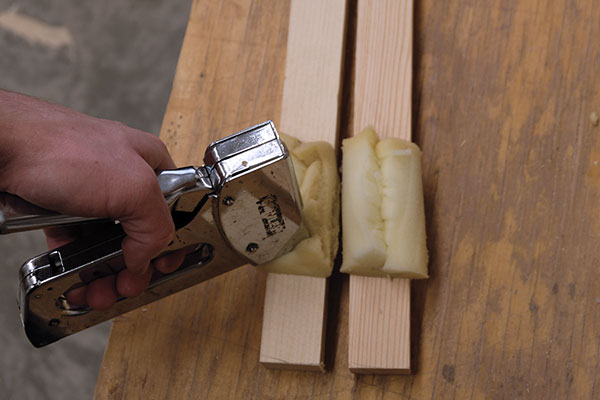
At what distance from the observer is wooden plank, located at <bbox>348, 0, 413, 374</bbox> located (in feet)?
3.21

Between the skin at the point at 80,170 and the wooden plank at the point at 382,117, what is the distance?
14.7 inches

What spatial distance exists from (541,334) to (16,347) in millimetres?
1691

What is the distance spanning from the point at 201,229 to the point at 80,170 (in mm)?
233

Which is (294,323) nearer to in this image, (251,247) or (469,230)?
(251,247)

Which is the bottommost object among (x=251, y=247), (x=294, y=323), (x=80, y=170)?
(x=294, y=323)

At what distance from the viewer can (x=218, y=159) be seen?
2.76ft

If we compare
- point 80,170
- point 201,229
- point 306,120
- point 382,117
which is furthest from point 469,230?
point 80,170

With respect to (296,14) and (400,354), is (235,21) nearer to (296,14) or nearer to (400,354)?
(296,14)

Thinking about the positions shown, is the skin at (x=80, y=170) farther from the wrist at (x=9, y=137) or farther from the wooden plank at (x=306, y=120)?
the wooden plank at (x=306, y=120)

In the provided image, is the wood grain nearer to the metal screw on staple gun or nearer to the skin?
the metal screw on staple gun

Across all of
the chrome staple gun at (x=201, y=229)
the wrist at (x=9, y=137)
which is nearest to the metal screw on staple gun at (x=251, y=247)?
the chrome staple gun at (x=201, y=229)

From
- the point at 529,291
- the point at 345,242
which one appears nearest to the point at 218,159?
the point at 345,242

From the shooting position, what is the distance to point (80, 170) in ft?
2.41

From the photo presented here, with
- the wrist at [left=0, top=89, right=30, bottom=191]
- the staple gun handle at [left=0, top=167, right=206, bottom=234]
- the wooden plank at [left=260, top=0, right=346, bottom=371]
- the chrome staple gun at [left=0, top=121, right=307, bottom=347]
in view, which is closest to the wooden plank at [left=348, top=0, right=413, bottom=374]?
the wooden plank at [left=260, top=0, right=346, bottom=371]
